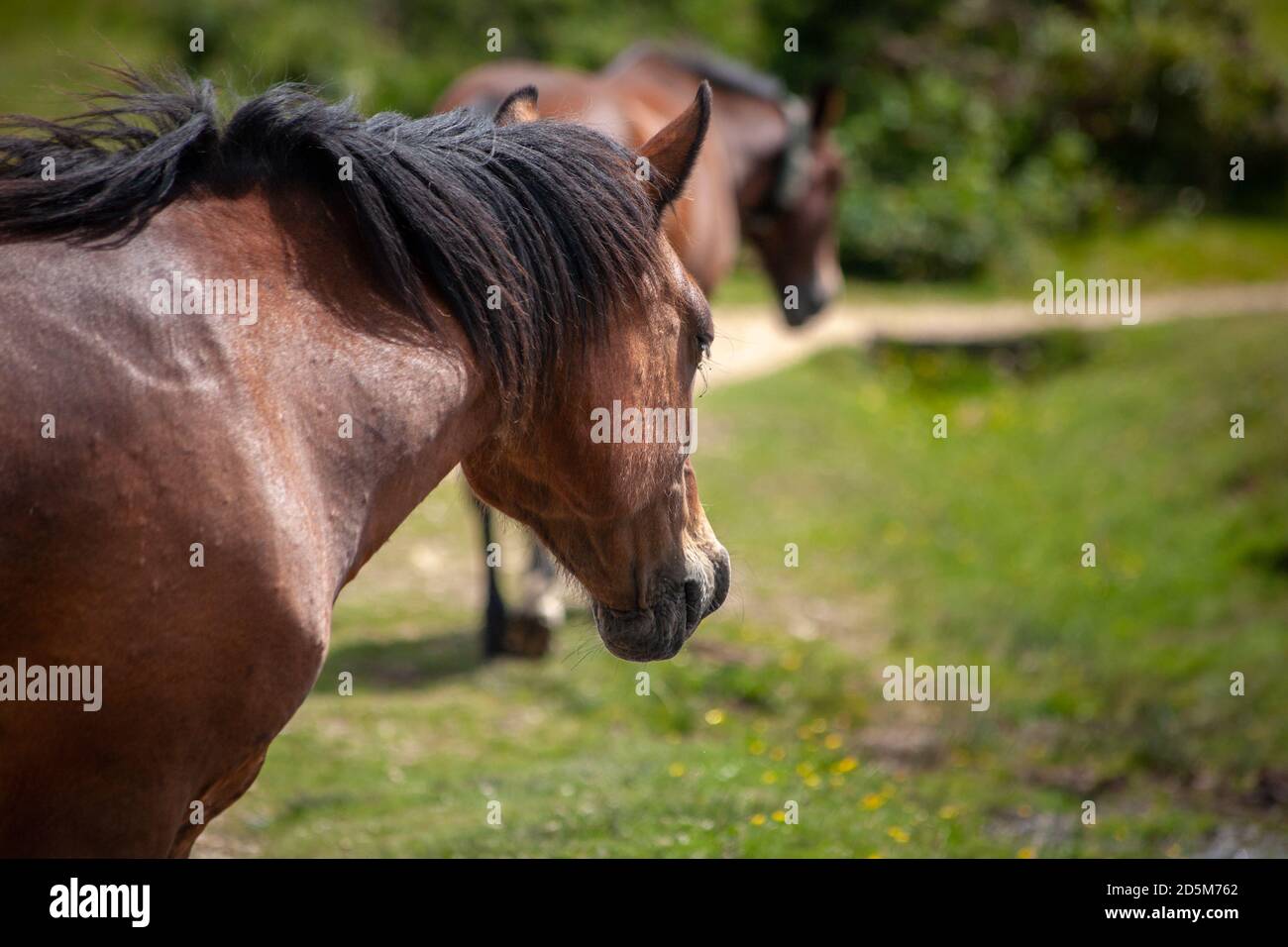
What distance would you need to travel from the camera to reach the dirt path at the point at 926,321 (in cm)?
1436

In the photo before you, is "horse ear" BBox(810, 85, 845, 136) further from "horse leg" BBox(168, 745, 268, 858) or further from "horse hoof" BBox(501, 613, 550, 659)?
"horse leg" BBox(168, 745, 268, 858)

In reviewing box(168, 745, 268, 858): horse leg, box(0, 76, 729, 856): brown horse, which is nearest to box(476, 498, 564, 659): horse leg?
box(0, 76, 729, 856): brown horse

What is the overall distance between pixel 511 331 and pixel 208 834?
9.17 ft

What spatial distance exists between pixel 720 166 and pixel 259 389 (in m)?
6.33

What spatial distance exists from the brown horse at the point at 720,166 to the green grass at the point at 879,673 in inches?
19.1

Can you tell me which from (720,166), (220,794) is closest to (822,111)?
(720,166)

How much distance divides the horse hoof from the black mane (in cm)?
419

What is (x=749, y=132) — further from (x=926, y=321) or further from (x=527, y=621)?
(x=926, y=321)

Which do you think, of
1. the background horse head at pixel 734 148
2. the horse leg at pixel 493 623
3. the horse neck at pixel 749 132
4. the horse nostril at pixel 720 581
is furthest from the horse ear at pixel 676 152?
the horse neck at pixel 749 132

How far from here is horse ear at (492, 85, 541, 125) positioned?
10.00ft

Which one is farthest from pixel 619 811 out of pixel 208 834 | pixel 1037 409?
pixel 1037 409

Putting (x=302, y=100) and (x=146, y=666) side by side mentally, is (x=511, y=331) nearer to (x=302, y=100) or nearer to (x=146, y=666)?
(x=302, y=100)

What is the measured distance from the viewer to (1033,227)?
732 inches

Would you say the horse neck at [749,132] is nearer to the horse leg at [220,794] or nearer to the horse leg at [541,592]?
the horse leg at [541,592]
